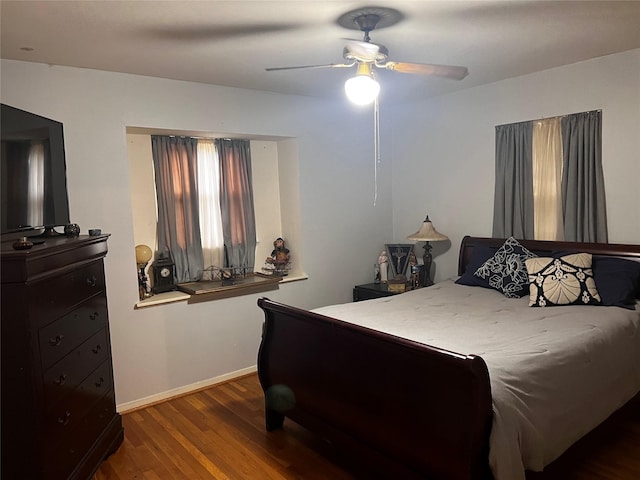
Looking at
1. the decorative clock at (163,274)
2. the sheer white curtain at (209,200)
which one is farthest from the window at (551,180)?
the decorative clock at (163,274)

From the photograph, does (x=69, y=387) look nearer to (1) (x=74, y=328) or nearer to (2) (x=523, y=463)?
(1) (x=74, y=328)

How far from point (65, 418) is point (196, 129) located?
235 cm

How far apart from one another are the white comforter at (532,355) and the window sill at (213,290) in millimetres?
1149

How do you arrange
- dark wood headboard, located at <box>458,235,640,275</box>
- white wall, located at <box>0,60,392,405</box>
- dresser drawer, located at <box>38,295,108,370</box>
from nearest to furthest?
1. dresser drawer, located at <box>38,295,108,370</box>
2. white wall, located at <box>0,60,392,405</box>
3. dark wood headboard, located at <box>458,235,640,275</box>

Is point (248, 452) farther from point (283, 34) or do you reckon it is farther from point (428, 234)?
point (428, 234)

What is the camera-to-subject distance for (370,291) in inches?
183

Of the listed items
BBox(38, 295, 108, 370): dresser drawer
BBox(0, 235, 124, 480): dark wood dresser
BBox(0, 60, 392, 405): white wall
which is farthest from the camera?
BBox(0, 60, 392, 405): white wall

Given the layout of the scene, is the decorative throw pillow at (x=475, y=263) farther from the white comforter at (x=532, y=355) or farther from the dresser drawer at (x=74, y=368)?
the dresser drawer at (x=74, y=368)

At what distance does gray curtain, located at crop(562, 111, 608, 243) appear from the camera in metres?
3.65

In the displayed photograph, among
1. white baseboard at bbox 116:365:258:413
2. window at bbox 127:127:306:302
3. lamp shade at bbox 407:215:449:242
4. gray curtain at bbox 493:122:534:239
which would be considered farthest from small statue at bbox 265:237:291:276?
gray curtain at bbox 493:122:534:239

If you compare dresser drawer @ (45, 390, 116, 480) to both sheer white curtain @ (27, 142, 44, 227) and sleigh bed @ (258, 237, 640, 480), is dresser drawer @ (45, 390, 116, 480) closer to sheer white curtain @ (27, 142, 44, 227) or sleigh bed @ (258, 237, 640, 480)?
sleigh bed @ (258, 237, 640, 480)

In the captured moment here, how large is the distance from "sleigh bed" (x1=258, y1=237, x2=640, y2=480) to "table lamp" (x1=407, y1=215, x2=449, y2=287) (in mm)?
1102

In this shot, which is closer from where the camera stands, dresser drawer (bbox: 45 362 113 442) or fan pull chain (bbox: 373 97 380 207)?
dresser drawer (bbox: 45 362 113 442)

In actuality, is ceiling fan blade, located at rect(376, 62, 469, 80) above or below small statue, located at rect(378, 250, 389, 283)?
above
